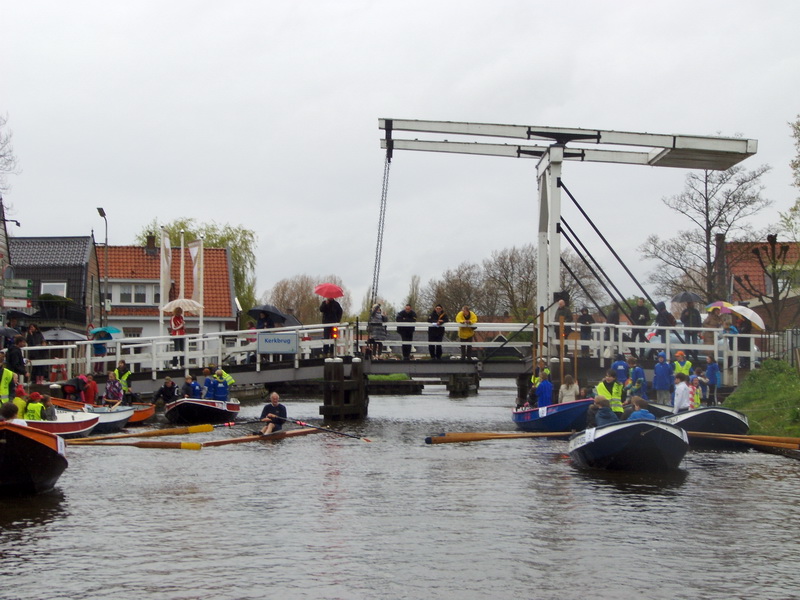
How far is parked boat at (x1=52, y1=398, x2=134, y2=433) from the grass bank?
48.8ft

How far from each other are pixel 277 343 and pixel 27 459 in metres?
16.6

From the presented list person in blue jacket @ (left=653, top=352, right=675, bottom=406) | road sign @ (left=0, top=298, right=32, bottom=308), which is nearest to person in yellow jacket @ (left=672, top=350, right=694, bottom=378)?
person in blue jacket @ (left=653, top=352, right=675, bottom=406)

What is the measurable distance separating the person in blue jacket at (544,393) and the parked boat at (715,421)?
5.05 meters

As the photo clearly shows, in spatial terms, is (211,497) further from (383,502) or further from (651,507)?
(651,507)

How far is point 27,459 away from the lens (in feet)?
51.3

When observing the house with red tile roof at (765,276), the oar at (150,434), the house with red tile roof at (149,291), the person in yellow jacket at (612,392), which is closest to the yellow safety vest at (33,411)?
the oar at (150,434)

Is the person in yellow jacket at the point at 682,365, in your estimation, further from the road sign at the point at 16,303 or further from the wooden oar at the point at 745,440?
the road sign at the point at 16,303

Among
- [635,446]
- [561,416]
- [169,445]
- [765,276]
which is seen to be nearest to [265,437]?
[169,445]

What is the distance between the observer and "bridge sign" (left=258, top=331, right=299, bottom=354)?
32.0 m

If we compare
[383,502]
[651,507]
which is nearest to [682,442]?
[651,507]

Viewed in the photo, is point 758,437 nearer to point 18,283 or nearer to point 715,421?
point 715,421

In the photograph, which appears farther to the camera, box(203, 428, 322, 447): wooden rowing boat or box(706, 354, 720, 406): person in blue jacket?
box(706, 354, 720, 406): person in blue jacket

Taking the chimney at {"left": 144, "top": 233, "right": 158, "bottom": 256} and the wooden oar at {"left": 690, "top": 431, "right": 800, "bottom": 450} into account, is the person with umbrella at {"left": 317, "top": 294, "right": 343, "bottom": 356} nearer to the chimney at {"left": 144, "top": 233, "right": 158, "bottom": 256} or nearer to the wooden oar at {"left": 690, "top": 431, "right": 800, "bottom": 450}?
the wooden oar at {"left": 690, "top": 431, "right": 800, "bottom": 450}

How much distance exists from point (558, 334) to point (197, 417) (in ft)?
33.4
